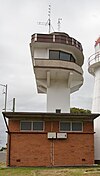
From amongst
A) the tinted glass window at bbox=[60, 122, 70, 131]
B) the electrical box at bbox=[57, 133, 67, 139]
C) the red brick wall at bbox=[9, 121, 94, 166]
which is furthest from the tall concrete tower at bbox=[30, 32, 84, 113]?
the red brick wall at bbox=[9, 121, 94, 166]

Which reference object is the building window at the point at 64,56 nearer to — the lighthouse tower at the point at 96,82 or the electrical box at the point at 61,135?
the lighthouse tower at the point at 96,82

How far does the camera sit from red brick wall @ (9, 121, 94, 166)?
78.4 feet

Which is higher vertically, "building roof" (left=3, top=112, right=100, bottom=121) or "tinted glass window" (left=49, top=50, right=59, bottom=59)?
"tinted glass window" (left=49, top=50, right=59, bottom=59)

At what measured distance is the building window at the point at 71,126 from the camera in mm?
24844

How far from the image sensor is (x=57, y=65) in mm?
27953

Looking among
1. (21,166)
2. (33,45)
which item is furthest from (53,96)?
(21,166)

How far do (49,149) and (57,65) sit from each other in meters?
8.15

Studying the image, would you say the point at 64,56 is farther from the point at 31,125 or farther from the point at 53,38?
the point at 31,125

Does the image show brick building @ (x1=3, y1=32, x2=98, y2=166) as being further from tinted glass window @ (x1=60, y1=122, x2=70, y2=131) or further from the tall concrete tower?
the tall concrete tower

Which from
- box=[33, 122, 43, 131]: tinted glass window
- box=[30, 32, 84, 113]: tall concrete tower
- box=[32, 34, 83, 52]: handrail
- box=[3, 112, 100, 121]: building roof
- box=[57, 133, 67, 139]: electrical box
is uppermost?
box=[32, 34, 83, 52]: handrail

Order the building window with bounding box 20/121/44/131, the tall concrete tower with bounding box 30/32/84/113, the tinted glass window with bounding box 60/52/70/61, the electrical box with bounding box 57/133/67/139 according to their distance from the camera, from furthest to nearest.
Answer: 1. the tinted glass window with bounding box 60/52/70/61
2. the tall concrete tower with bounding box 30/32/84/113
3. the building window with bounding box 20/121/44/131
4. the electrical box with bounding box 57/133/67/139

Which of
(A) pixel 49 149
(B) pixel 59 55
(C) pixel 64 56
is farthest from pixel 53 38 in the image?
(A) pixel 49 149

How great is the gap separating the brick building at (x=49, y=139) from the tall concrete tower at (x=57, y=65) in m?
4.94

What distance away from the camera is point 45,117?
24.6m
